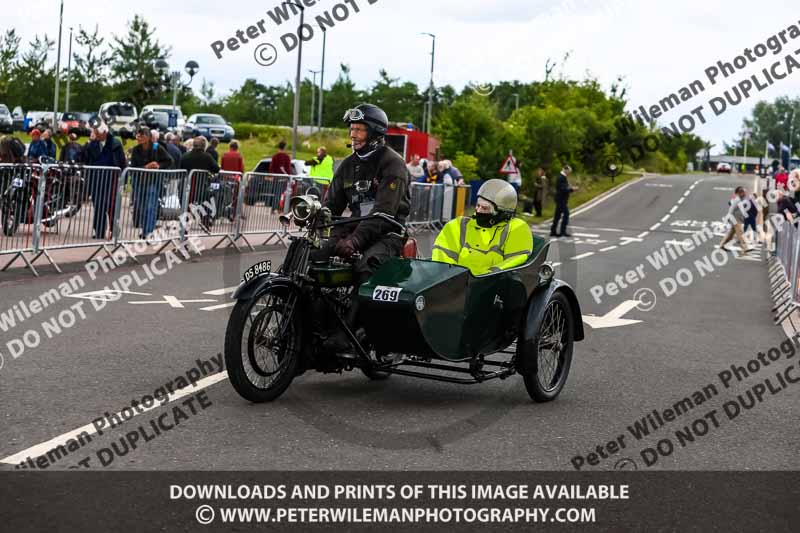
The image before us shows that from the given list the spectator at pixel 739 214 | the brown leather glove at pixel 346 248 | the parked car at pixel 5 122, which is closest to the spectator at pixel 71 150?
the brown leather glove at pixel 346 248

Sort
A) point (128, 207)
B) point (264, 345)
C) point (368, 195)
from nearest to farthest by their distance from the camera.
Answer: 1. point (264, 345)
2. point (368, 195)
3. point (128, 207)

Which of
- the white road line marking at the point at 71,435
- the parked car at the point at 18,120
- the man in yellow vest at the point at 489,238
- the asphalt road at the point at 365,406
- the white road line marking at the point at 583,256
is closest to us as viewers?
the white road line marking at the point at 71,435

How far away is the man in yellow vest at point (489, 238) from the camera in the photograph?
7477 mm

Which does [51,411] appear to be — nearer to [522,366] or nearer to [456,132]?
[522,366]

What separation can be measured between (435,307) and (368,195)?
129 cm

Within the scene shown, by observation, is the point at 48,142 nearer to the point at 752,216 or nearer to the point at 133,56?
the point at 752,216

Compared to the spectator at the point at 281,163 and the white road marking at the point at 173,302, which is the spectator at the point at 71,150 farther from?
the white road marking at the point at 173,302

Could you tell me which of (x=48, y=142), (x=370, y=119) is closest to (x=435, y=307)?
(x=370, y=119)

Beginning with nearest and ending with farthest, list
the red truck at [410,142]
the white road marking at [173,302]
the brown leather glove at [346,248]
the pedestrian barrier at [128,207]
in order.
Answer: the brown leather glove at [346,248]
the white road marking at [173,302]
the pedestrian barrier at [128,207]
the red truck at [410,142]

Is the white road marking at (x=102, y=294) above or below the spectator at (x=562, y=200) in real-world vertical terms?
below

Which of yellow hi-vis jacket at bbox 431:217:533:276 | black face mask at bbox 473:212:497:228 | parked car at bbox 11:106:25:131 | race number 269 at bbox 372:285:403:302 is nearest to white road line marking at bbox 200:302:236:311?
yellow hi-vis jacket at bbox 431:217:533:276
